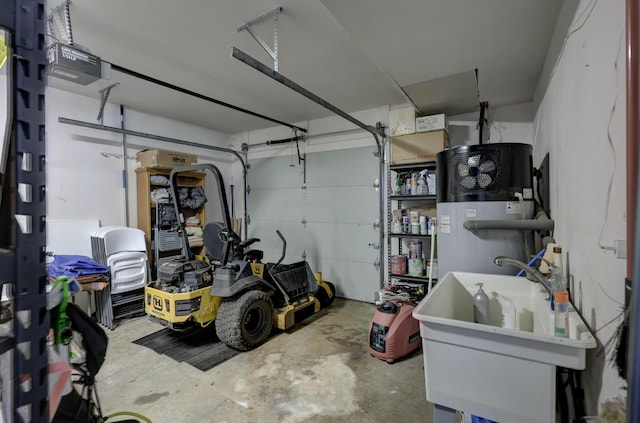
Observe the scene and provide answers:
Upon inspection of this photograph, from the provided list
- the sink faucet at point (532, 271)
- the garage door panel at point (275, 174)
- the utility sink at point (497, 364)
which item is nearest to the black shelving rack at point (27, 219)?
the utility sink at point (497, 364)

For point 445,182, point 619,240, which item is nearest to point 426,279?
point 445,182

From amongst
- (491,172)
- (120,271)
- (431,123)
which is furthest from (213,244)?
(431,123)

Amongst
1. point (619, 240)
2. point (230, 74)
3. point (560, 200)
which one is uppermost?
point (230, 74)

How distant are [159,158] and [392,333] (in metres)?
3.35

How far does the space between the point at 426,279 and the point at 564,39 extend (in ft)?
7.85

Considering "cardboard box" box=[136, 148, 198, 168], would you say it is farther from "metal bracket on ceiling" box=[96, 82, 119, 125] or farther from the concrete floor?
the concrete floor

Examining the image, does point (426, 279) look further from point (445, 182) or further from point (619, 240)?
point (619, 240)

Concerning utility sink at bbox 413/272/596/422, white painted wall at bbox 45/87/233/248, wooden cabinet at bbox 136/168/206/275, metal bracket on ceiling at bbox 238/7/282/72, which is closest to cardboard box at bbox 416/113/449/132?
metal bracket on ceiling at bbox 238/7/282/72

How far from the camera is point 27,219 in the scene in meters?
0.53

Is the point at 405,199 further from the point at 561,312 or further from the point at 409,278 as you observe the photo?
the point at 561,312

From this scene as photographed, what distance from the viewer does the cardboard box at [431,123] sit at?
10.0ft

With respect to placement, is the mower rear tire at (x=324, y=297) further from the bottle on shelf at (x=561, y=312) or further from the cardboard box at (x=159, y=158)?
the bottle on shelf at (x=561, y=312)

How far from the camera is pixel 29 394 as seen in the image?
1.73ft

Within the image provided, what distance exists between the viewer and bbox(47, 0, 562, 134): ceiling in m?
1.68
